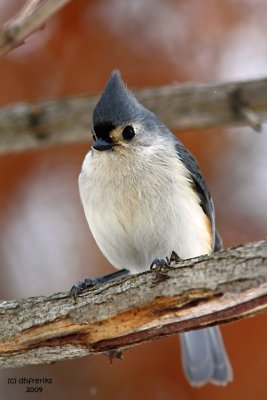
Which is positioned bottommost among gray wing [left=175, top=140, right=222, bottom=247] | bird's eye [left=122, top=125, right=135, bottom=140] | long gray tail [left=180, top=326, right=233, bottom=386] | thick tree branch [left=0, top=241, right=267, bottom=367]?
thick tree branch [left=0, top=241, right=267, bottom=367]

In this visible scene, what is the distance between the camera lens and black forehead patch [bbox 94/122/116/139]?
192 cm

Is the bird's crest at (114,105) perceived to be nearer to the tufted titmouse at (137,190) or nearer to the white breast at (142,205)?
the tufted titmouse at (137,190)

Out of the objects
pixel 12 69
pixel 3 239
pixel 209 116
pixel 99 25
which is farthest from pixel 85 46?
pixel 3 239

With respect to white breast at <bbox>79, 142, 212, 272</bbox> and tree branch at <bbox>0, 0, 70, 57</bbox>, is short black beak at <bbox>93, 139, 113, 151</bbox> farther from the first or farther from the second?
tree branch at <bbox>0, 0, 70, 57</bbox>

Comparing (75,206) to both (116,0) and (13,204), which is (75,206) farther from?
(116,0)

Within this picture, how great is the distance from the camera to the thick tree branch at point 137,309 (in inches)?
53.4

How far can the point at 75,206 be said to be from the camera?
8.59 feet

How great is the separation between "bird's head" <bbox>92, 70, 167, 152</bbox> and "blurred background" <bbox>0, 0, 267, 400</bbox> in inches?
18.0

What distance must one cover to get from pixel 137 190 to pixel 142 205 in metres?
0.05

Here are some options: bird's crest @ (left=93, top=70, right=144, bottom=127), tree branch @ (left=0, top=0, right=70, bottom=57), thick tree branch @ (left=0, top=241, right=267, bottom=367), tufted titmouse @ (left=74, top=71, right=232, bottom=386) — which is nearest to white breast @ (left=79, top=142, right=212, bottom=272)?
tufted titmouse @ (left=74, top=71, right=232, bottom=386)

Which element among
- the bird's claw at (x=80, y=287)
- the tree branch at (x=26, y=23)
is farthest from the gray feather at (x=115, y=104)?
the tree branch at (x=26, y=23)

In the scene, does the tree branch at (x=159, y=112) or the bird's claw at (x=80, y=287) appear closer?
the bird's claw at (x=80, y=287)

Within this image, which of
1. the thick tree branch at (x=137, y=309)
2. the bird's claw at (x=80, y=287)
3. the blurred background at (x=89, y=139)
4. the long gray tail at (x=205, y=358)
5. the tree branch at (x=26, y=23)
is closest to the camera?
the tree branch at (x=26, y=23)

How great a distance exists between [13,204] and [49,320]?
946mm
